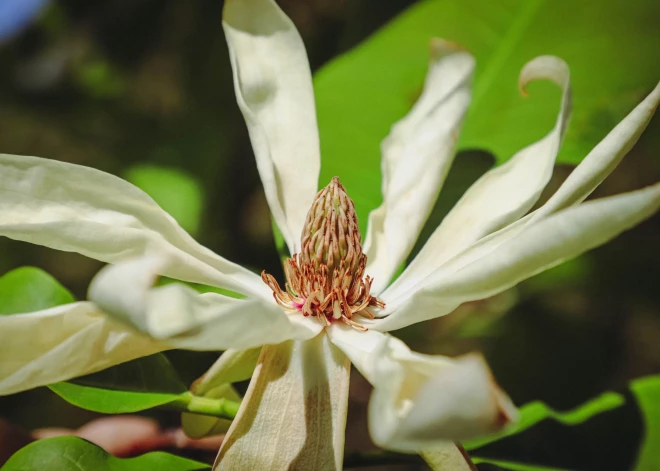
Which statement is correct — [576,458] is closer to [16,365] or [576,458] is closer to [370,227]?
[370,227]

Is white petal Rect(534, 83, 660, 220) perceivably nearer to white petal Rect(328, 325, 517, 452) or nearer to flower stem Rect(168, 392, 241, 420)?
white petal Rect(328, 325, 517, 452)

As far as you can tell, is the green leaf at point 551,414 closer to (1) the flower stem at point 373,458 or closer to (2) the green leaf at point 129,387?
(1) the flower stem at point 373,458

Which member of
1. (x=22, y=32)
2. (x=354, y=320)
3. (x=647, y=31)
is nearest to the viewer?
(x=354, y=320)

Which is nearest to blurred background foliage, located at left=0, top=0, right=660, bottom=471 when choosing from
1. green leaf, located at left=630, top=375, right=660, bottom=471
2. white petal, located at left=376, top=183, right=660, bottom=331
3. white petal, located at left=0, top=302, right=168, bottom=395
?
green leaf, located at left=630, top=375, right=660, bottom=471

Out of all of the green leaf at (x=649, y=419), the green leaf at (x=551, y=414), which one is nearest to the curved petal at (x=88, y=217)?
the green leaf at (x=551, y=414)

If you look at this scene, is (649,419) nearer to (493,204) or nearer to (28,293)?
(493,204)

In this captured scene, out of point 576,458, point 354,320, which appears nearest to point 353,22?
point 354,320

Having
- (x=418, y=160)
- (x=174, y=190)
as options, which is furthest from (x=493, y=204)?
(x=174, y=190)
